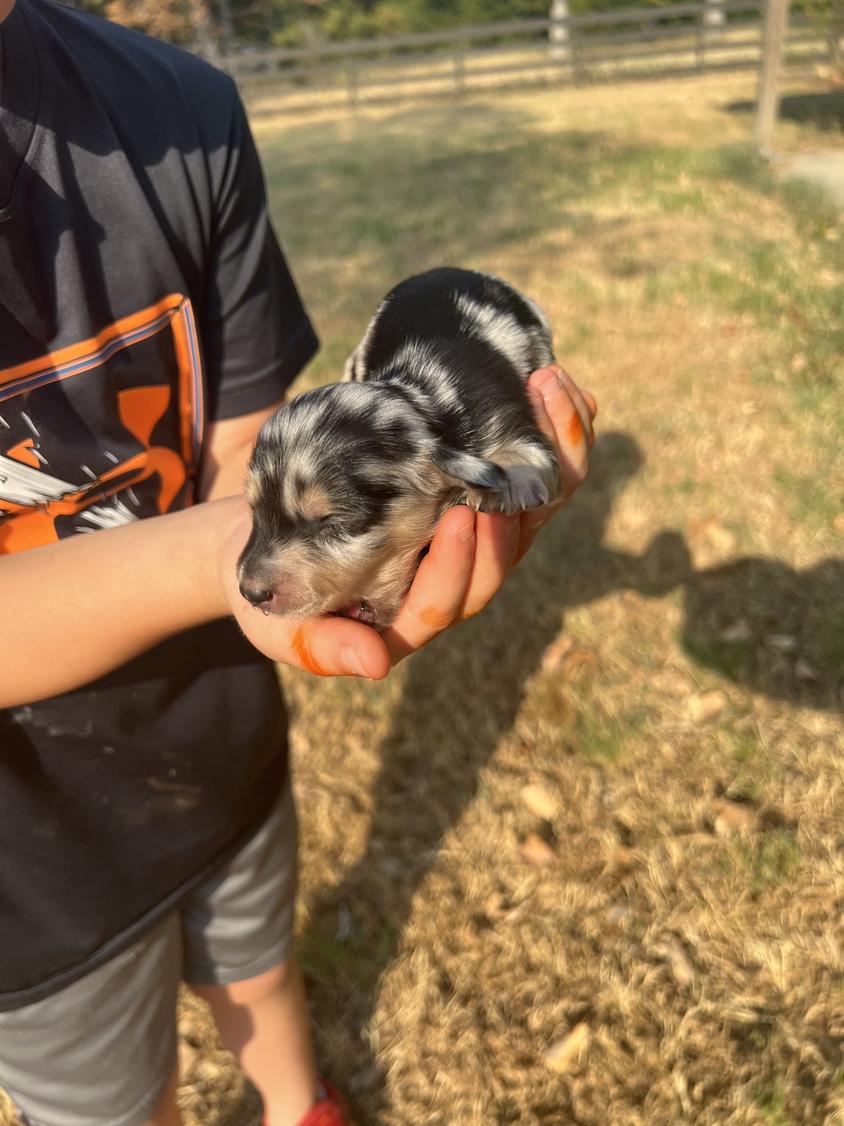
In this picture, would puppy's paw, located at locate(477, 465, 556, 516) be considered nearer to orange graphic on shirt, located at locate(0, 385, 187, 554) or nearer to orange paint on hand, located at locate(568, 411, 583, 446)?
orange paint on hand, located at locate(568, 411, 583, 446)

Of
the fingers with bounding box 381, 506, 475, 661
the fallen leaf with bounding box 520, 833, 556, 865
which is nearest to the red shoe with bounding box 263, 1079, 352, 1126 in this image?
the fallen leaf with bounding box 520, 833, 556, 865

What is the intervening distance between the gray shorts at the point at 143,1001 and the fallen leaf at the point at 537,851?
3.50 ft

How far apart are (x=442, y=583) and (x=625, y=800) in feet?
6.99

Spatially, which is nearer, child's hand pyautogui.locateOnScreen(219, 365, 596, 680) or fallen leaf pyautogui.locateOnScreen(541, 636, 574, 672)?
child's hand pyautogui.locateOnScreen(219, 365, 596, 680)

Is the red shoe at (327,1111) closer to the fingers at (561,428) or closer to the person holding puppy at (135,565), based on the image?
the person holding puppy at (135,565)

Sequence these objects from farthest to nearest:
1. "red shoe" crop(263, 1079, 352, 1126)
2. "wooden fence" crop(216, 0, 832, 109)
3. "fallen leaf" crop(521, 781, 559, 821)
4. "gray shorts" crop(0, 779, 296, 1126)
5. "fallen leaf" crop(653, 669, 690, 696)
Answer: "wooden fence" crop(216, 0, 832, 109) → "fallen leaf" crop(653, 669, 690, 696) → "fallen leaf" crop(521, 781, 559, 821) → "red shoe" crop(263, 1079, 352, 1126) → "gray shorts" crop(0, 779, 296, 1126)

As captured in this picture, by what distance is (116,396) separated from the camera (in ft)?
6.61

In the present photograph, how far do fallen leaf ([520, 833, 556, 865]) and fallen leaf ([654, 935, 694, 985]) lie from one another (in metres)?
0.50

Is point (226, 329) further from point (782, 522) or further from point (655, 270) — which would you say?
point (655, 270)

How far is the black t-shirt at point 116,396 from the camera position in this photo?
6.10ft

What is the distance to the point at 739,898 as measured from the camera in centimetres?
309

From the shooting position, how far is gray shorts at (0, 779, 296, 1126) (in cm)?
207

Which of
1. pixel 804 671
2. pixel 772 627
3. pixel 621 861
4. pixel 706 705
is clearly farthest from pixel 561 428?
pixel 772 627

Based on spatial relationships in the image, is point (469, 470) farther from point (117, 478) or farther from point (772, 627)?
point (772, 627)
